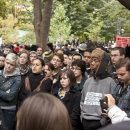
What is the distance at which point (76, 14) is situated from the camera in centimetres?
5450

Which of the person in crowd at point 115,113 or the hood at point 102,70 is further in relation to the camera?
the hood at point 102,70

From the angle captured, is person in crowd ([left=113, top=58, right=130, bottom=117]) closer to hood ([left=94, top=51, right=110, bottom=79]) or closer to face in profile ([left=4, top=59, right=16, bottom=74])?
hood ([left=94, top=51, right=110, bottom=79])

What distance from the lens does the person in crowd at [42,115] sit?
2250mm

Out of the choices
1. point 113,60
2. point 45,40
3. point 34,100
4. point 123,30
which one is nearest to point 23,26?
point 123,30

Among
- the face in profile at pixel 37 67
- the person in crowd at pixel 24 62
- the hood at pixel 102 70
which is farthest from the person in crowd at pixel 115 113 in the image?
the person in crowd at pixel 24 62

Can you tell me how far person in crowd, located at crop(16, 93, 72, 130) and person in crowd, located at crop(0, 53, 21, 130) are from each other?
4.65 meters

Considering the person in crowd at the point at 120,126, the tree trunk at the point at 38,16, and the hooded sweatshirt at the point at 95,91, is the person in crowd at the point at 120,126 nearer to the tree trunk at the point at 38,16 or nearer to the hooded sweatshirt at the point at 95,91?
the hooded sweatshirt at the point at 95,91

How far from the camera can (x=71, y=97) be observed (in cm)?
663

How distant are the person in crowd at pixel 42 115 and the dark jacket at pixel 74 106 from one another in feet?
13.6

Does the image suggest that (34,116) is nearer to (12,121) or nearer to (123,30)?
(12,121)

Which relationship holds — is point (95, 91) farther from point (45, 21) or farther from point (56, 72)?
point (45, 21)

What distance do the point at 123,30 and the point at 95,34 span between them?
4.56 m

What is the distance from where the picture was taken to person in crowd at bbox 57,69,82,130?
21.4ft

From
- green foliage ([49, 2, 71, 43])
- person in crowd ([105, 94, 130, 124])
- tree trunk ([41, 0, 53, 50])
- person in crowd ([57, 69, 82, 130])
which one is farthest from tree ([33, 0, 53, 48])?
green foliage ([49, 2, 71, 43])
